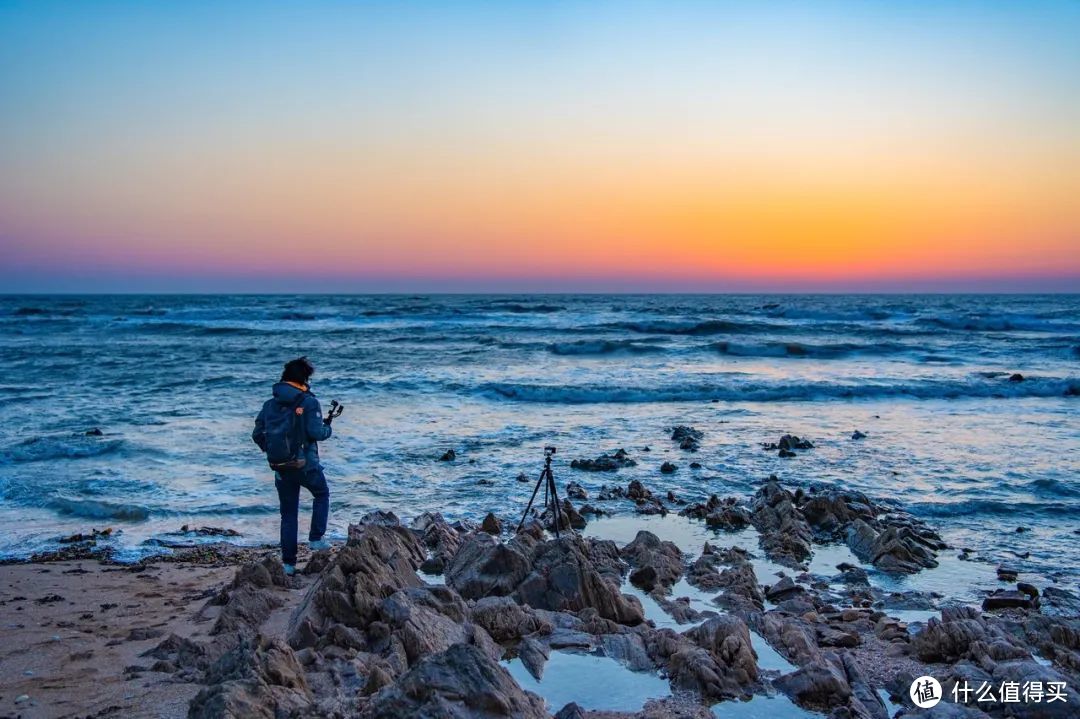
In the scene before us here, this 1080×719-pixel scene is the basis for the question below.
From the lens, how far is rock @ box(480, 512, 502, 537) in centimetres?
838

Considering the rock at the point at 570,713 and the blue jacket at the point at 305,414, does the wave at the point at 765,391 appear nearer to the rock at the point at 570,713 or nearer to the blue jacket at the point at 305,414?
the blue jacket at the point at 305,414

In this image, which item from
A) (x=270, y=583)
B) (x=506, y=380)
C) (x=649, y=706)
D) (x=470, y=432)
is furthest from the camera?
(x=506, y=380)

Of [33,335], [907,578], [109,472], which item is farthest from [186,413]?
[33,335]

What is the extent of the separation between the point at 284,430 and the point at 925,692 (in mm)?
5102

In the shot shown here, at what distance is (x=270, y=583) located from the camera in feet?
20.5

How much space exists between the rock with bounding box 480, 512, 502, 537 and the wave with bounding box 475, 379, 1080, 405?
10.9 m

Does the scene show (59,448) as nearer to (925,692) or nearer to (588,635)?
(588,635)

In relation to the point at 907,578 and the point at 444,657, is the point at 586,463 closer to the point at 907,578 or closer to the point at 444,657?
the point at 907,578

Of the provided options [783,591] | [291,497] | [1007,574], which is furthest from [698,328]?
Result: [291,497]

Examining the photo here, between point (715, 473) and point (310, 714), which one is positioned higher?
point (310, 714)

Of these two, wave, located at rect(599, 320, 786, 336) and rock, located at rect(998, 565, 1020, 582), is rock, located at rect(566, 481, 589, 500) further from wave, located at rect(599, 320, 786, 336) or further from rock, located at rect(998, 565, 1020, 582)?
wave, located at rect(599, 320, 786, 336)

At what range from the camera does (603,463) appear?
12.0 m

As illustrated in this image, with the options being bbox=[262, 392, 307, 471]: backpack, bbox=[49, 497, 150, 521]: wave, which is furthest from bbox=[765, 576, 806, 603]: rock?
bbox=[49, 497, 150, 521]: wave

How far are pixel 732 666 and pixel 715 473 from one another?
7102 millimetres
